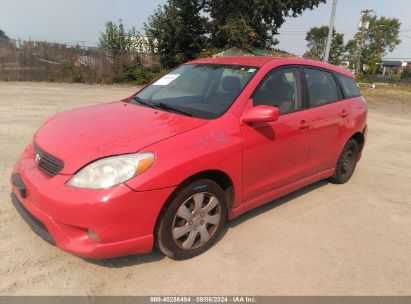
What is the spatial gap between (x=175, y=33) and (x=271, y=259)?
21.4 m

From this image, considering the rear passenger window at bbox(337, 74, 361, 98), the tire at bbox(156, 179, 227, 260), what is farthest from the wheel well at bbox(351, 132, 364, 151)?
the tire at bbox(156, 179, 227, 260)

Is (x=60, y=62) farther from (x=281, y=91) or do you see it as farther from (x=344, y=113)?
(x=281, y=91)

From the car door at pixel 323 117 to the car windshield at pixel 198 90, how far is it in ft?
3.02

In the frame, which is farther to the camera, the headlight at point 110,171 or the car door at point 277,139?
the car door at point 277,139

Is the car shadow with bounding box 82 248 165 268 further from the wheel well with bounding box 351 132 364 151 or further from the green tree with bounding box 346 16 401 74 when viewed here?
the green tree with bounding box 346 16 401 74

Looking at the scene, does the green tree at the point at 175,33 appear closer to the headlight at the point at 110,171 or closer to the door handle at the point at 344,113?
the door handle at the point at 344,113

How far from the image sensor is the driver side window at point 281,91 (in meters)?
3.62

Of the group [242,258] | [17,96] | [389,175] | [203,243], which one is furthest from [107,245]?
[17,96]

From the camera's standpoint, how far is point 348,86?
504 centimetres

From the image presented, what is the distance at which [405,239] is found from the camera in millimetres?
3725

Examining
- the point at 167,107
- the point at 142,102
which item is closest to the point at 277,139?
the point at 167,107

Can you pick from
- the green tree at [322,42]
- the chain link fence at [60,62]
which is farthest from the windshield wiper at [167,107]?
the green tree at [322,42]

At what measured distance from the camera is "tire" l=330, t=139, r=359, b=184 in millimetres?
4969

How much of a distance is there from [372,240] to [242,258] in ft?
4.69
